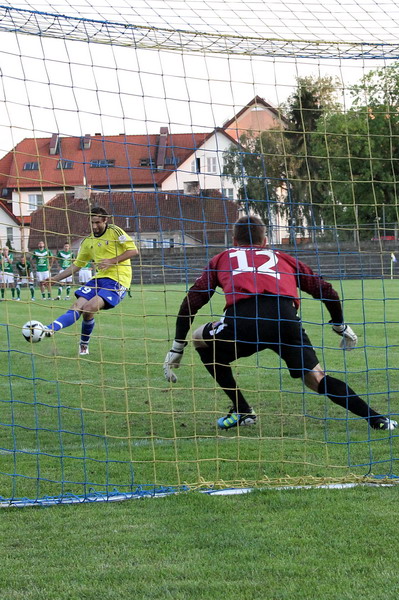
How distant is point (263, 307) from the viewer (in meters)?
5.62

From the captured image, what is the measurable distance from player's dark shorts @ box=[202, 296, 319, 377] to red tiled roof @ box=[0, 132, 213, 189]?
3.57ft

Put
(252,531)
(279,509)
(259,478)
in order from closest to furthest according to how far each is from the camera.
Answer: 1. (252,531)
2. (279,509)
3. (259,478)

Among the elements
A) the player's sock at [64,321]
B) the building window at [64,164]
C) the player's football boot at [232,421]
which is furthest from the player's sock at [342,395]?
the player's sock at [64,321]

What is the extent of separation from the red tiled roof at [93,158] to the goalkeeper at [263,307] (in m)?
0.70

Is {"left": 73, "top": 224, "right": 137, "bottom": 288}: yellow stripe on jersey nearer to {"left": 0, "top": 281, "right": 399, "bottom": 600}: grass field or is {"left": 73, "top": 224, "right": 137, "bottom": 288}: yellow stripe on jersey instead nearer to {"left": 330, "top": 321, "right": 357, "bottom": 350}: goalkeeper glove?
{"left": 0, "top": 281, "right": 399, "bottom": 600}: grass field

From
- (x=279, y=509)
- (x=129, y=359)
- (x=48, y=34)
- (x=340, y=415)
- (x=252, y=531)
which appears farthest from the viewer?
(x=129, y=359)

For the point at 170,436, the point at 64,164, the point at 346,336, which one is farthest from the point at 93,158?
the point at 346,336

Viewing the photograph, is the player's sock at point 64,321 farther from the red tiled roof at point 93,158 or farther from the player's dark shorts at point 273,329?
the player's dark shorts at point 273,329

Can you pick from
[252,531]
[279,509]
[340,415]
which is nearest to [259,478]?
[279,509]

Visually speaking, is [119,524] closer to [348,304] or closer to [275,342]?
[275,342]

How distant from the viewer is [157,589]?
309 centimetres

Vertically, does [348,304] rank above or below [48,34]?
below

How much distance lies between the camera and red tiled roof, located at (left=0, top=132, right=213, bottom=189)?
16.9 ft

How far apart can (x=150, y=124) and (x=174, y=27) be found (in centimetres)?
74
